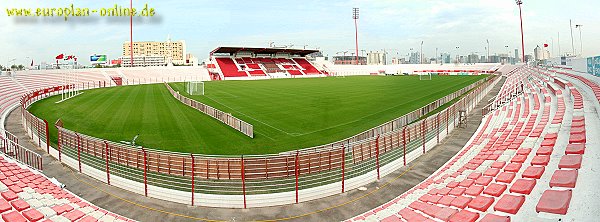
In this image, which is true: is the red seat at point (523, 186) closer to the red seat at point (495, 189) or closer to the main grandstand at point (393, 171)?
the main grandstand at point (393, 171)

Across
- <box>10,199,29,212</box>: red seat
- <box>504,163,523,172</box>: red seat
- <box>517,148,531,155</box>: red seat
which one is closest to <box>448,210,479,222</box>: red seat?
<box>504,163,523,172</box>: red seat

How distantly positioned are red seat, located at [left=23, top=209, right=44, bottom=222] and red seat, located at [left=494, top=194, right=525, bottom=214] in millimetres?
9478

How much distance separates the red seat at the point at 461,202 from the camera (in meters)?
6.91

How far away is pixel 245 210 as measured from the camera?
365 inches

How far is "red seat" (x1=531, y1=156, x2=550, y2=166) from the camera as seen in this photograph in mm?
7712

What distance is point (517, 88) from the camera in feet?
85.2

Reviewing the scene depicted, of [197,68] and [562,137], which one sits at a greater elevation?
[197,68]

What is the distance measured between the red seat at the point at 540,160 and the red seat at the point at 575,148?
43 cm

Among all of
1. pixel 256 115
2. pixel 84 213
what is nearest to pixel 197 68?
pixel 256 115

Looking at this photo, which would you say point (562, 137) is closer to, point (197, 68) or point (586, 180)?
point (586, 180)

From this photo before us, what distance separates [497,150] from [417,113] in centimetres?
881

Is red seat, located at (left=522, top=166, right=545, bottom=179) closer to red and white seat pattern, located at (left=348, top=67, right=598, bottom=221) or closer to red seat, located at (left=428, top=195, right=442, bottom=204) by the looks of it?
red and white seat pattern, located at (left=348, top=67, right=598, bottom=221)

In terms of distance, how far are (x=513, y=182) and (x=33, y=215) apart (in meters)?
10.7

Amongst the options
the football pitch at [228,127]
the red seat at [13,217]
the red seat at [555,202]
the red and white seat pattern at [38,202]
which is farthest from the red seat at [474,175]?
the red seat at [13,217]
